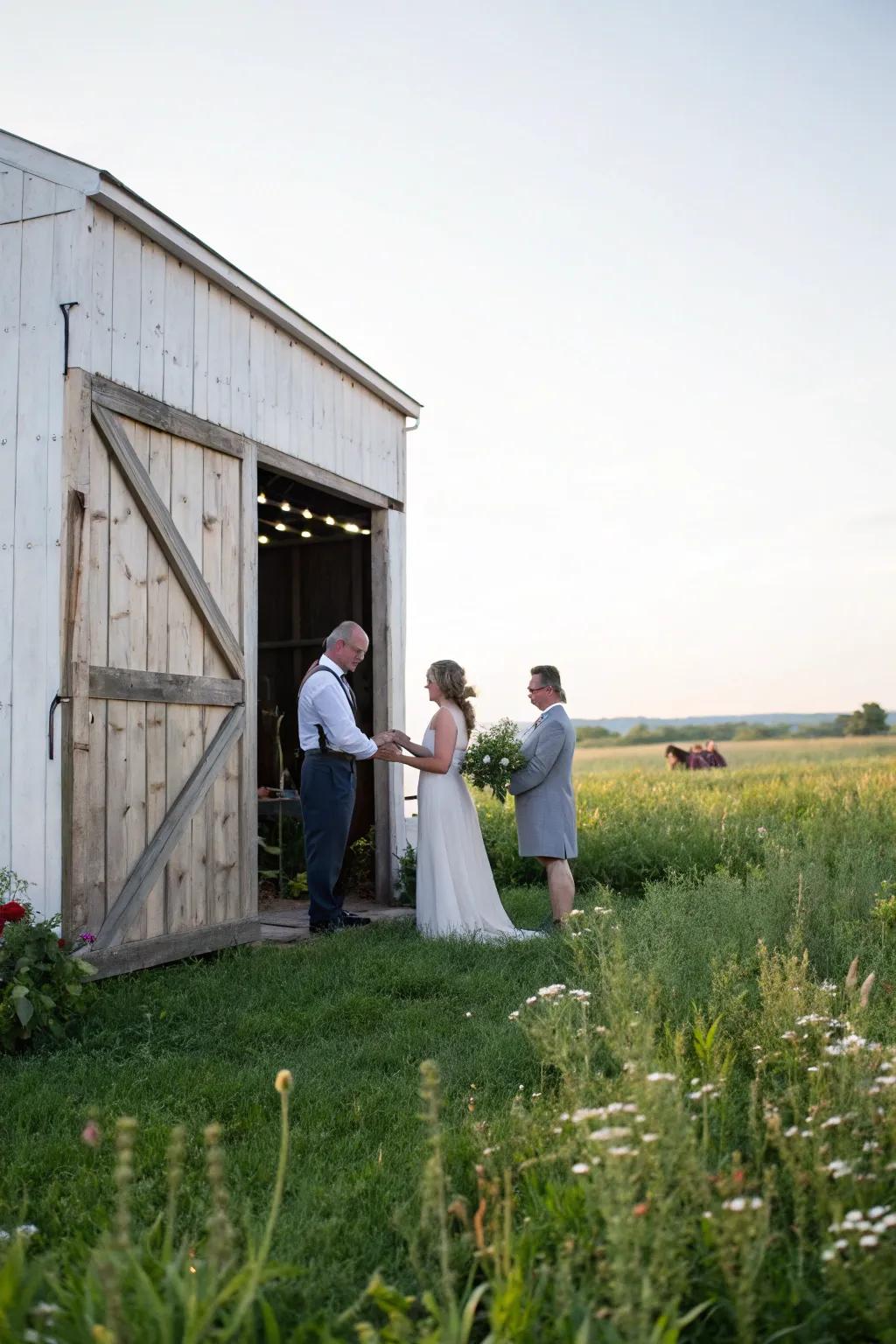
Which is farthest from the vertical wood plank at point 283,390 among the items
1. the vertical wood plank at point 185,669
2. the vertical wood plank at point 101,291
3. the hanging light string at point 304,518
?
the vertical wood plank at point 101,291

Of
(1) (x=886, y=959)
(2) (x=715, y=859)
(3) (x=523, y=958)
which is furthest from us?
(2) (x=715, y=859)

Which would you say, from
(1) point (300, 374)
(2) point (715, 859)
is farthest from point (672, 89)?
(2) point (715, 859)

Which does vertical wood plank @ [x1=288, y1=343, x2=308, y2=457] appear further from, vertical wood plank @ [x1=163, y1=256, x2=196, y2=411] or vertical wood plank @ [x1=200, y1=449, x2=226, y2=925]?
vertical wood plank @ [x1=163, y1=256, x2=196, y2=411]

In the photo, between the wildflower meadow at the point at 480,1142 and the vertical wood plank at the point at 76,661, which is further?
the vertical wood plank at the point at 76,661

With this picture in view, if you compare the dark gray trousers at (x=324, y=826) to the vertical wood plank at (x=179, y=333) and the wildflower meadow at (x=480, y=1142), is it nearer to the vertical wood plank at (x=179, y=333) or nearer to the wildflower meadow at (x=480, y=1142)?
the wildflower meadow at (x=480, y=1142)

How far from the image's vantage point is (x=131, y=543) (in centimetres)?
663

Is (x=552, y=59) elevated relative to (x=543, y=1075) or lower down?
elevated

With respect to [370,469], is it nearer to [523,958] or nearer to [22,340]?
[22,340]

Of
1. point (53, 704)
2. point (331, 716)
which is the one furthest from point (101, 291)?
point (331, 716)

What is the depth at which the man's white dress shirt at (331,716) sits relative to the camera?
311 inches

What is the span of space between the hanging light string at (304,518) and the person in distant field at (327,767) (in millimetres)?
2354

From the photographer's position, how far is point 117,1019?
5504 mm

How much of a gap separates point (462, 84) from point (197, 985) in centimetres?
726

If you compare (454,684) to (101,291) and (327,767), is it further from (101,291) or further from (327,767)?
(101,291)
